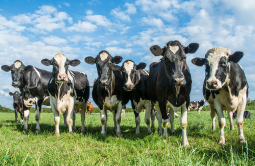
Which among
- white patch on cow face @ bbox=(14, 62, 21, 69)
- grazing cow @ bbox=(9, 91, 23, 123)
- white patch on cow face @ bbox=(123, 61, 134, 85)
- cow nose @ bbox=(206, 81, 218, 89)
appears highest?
white patch on cow face @ bbox=(14, 62, 21, 69)

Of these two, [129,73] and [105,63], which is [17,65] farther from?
[129,73]

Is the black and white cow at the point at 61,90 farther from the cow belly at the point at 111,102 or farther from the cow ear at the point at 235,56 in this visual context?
the cow ear at the point at 235,56

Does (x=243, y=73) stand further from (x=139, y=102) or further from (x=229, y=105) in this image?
(x=139, y=102)

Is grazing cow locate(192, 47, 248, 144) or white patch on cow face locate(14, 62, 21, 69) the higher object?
white patch on cow face locate(14, 62, 21, 69)

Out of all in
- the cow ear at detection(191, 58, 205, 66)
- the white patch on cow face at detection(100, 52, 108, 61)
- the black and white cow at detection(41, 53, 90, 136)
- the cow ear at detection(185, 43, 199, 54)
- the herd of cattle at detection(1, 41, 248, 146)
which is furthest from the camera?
the black and white cow at detection(41, 53, 90, 136)

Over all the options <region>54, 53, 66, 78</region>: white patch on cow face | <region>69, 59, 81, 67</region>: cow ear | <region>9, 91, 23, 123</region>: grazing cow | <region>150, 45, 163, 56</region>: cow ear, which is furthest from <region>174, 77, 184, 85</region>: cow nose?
<region>9, 91, 23, 123</region>: grazing cow

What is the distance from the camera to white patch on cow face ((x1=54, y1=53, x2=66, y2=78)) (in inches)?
270

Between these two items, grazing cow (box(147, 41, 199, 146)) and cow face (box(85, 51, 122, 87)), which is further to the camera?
cow face (box(85, 51, 122, 87))

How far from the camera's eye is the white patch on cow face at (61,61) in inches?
A: 270

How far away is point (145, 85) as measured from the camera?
25.3 ft

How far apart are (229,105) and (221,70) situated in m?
1.16

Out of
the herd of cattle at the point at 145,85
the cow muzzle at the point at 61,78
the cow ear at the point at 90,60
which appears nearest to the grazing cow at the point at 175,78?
the herd of cattle at the point at 145,85

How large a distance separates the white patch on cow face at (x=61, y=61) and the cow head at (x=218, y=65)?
15.0 ft

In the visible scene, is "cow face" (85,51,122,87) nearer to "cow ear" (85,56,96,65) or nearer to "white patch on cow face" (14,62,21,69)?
"cow ear" (85,56,96,65)
